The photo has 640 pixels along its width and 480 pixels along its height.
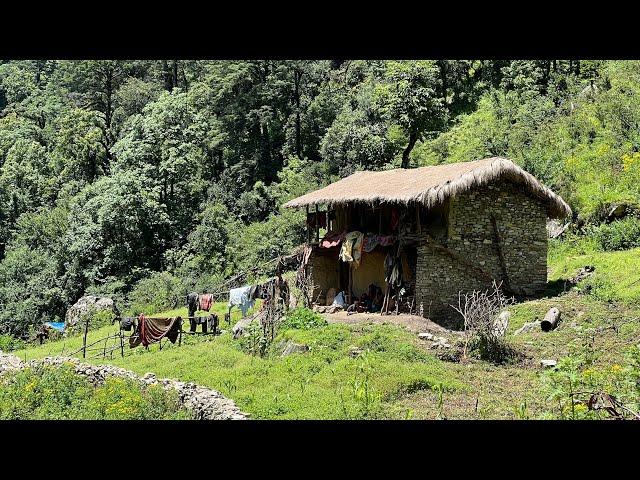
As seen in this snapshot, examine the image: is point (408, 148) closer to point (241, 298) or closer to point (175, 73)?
point (241, 298)

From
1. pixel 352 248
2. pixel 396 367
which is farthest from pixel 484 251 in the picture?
pixel 396 367

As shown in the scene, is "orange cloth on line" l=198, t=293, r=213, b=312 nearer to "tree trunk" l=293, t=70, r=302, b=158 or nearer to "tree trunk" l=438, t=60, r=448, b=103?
"tree trunk" l=293, t=70, r=302, b=158

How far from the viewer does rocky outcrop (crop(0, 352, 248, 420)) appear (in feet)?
30.8

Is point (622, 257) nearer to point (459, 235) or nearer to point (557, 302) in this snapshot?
point (557, 302)

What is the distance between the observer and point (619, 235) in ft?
55.4

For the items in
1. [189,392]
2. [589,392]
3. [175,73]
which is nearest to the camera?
[589,392]

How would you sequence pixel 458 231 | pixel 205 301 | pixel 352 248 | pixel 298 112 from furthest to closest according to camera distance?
pixel 298 112
pixel 205 301
pixel 352 248
pixel 458 231

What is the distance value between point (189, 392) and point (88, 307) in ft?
52.8

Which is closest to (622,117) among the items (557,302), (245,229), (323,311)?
(557,302)

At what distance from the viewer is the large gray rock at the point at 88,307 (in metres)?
24.9

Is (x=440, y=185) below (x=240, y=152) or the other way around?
below
